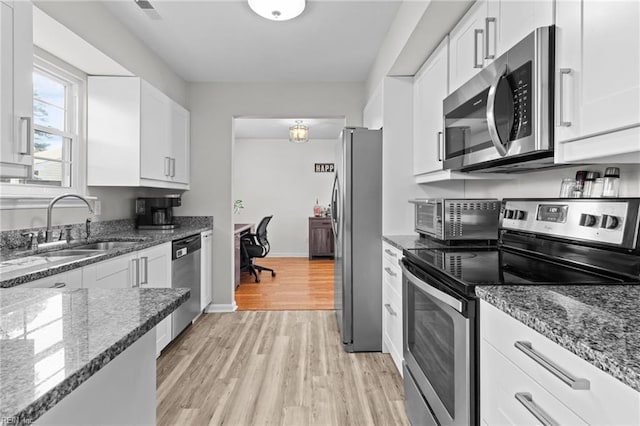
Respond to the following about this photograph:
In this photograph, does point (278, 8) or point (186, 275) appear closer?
point (278, 8)

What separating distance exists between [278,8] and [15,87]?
1.47m

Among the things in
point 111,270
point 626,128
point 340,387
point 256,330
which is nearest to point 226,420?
point 340,387

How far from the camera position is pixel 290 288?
507cm

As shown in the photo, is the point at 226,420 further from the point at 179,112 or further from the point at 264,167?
the point at 264,167

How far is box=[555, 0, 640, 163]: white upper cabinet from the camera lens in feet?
3.15

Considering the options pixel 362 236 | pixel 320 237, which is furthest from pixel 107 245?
pixel 320 237

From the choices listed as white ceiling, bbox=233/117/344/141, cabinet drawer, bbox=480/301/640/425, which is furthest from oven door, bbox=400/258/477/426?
white ceiling, bbox=233/117/344/141

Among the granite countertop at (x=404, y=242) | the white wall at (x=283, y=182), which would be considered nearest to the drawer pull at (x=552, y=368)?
the granite countertop at (x=404, y=242)

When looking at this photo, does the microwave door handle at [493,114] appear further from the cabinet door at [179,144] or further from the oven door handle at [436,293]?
the cabinet door at [179,144]

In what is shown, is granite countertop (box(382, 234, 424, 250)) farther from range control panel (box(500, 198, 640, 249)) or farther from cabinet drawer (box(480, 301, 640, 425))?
cabinet drawer (box(480, 301, 640, 425))

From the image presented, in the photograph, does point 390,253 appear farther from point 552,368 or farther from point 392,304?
point 552,368

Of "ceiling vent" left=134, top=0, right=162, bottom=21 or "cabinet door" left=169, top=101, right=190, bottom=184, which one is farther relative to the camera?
"cabinet door" left=169, top=101, right=190, bottom=184

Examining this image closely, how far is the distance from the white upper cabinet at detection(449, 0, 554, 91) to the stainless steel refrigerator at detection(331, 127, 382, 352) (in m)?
0.93

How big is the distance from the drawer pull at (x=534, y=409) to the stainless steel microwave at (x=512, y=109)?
79cm
